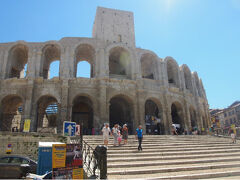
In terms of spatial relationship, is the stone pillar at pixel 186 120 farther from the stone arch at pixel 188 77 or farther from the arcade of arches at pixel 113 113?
the stone arch at pixel 188 77

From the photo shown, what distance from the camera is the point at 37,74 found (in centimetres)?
2014

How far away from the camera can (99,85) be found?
20.0 metres

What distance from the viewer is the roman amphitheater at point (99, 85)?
19312 millimetres

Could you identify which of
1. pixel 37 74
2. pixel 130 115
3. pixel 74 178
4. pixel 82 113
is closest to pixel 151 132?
pixel 130 115

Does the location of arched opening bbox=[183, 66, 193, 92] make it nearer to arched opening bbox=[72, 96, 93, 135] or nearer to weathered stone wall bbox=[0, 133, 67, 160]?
arched opening bbox=[72, 96, 93, 135]

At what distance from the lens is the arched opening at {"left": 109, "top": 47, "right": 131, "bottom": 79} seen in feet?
75.7

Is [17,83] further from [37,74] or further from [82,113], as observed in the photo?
[82,113]

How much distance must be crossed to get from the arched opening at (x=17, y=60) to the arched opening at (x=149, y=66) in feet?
51.7

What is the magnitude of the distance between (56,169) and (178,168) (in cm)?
497

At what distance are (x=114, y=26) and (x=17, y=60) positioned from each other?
539 inches

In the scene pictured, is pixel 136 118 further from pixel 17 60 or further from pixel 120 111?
pixel 17 60

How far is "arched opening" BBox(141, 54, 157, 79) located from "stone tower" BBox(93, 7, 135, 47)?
283 cm

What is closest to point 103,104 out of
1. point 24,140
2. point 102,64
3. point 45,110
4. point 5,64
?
point 102,64

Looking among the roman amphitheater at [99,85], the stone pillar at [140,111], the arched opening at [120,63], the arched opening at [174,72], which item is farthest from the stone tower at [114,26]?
the stone pillar at [140,111]
